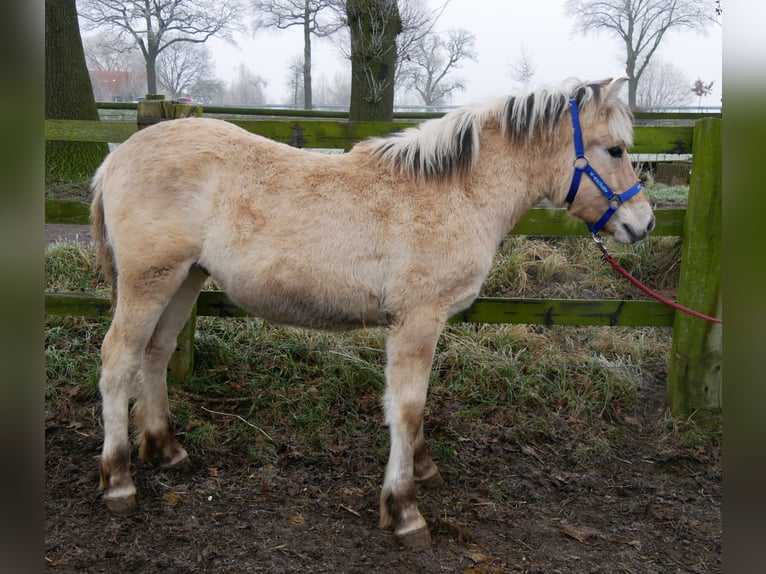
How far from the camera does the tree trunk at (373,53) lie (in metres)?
6.32

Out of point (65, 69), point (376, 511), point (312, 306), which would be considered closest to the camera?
point (312, 306)

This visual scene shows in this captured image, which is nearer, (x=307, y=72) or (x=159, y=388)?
(x=159, y=388)

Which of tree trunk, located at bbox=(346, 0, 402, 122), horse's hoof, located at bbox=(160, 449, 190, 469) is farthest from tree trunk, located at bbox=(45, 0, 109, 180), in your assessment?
horse's hoof, located at bbox=(160, 449, 190, 469)

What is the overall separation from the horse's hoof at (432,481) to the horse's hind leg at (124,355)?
5.54ft

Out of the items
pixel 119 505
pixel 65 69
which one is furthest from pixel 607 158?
pixel 65 69

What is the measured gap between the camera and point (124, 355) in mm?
3295

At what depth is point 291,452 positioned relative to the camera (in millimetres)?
3977

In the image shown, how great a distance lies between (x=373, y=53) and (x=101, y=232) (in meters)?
3.87

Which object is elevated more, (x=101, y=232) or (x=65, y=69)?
(x=65, y=69)

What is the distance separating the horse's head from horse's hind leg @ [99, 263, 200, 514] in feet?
7.49

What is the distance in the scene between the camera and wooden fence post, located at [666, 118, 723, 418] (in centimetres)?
412

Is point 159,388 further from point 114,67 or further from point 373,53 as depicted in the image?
point 114,67

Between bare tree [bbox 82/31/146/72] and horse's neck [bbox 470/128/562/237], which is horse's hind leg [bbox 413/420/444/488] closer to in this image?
horse's neck [bbox 470/128/562/237]
